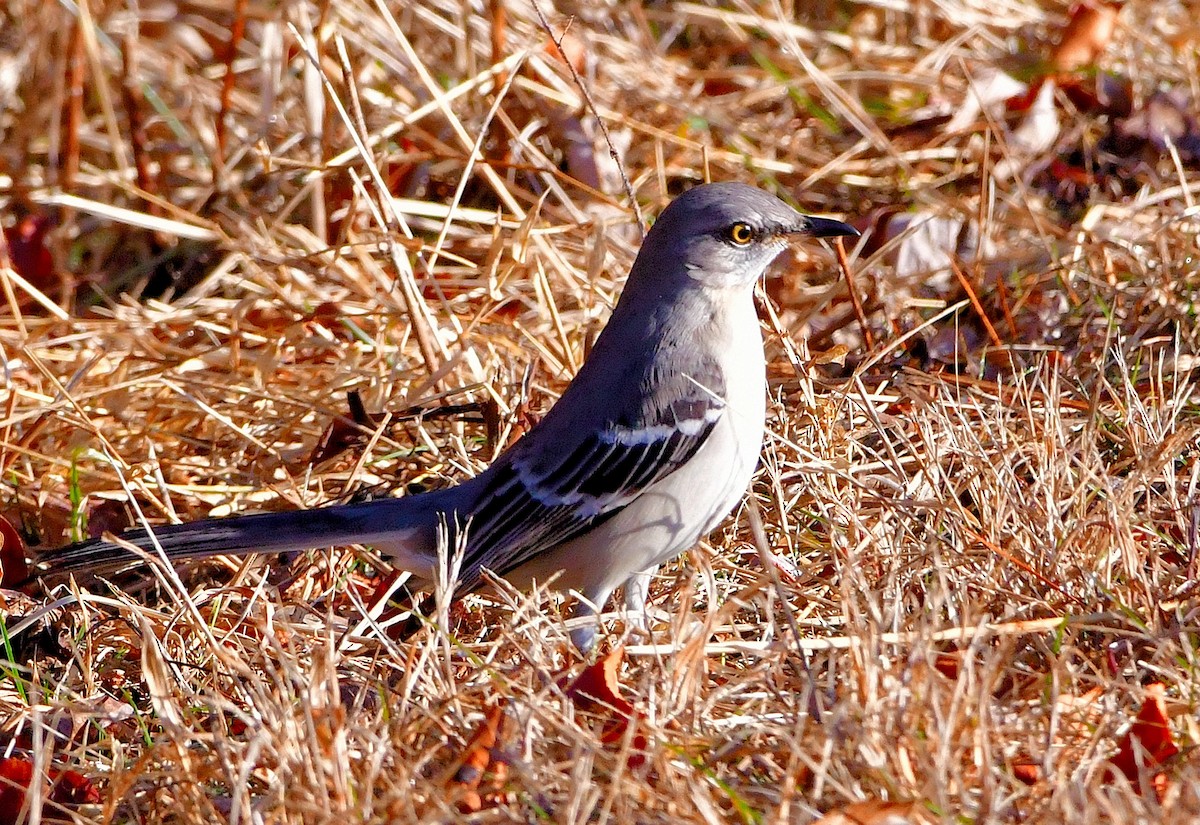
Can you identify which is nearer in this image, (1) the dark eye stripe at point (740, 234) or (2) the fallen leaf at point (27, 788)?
(2) the fallen leaf at point (27, 788)

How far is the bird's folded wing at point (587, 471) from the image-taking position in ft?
11.7

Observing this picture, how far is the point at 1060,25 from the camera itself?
6.63 m

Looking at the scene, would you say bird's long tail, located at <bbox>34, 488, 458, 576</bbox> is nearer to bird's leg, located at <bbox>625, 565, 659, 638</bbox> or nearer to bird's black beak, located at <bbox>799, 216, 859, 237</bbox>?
bird's leg, located at <bbox>625, 565, 659, 638</bbox>

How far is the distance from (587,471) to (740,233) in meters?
0.73

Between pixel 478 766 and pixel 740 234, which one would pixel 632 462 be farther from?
pixel 478 766

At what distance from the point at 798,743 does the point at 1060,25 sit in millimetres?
5100

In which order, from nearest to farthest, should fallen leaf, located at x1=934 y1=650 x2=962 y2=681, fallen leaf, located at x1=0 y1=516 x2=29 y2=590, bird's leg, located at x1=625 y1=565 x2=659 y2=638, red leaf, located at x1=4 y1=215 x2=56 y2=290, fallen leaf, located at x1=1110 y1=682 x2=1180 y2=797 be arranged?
fallen leaf, located at x1=1110 y1=682 x2=1180 y2=797 < fallen leaf, located at x1=934 y1=650 x2=962 y2=681 < bird's leg, located at x1=625 y1=565 x2=659 y2=638 < fallen leaf, located at x1=0 y1=516 x2=29 y2=590 < red leaf, located at x1=4 y1=215 x2=56 y2=290

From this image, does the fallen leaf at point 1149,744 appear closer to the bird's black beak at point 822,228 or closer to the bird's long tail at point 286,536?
the bird's black beak at point 822,228

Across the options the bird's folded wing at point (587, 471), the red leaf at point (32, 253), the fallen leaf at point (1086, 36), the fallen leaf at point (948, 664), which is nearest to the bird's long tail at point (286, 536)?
the bird's folded wing at point (587, 471)

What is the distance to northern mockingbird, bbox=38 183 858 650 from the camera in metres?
3.54

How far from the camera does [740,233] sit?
3680mm

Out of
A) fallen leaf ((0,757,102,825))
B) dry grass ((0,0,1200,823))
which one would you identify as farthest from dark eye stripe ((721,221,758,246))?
fallen leaf ((0,757,102,825))

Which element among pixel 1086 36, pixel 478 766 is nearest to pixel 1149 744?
pixel 478 766

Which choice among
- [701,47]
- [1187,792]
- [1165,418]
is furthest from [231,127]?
[1187,792]
